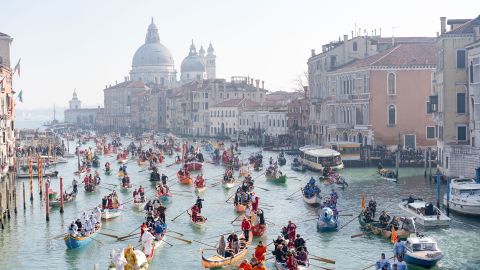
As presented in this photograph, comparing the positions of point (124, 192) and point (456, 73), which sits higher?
point (456, 73)

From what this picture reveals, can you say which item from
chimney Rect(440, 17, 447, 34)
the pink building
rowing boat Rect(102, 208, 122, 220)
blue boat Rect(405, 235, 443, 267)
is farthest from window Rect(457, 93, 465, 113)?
blue boat Rect(405, 235, 443, 267)

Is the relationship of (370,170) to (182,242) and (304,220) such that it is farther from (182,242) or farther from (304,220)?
(182,242)

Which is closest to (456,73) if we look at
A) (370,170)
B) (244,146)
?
(370,170)

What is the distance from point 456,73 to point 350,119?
72.3 ft

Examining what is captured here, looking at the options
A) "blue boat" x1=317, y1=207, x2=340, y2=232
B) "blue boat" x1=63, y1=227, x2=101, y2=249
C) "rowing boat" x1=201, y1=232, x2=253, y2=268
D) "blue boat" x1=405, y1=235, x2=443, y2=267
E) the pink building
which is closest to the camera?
"blue boat" x1=405, y1=235, x2=443, y2=267

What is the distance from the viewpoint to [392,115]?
6794 centimetres

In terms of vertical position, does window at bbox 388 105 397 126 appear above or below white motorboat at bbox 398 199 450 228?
above

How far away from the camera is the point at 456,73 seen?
50312 mm

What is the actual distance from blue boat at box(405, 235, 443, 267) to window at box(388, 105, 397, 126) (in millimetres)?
39410

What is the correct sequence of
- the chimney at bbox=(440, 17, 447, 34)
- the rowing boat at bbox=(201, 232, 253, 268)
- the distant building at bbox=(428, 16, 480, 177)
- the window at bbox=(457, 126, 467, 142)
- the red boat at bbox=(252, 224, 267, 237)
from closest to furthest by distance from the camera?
the rowing boat at bbox=(201, 232, 253, 268) < the red boat at bbox=(252, 224, 267, 237) < the distant building at bbox=(428, 16, 480, 177) < the window at bbox=(457, 126, 467, 142) < the chimney at bbox=(440, 17, 447, 34)

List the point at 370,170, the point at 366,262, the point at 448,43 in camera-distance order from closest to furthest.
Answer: the point at 366,262
the point at 448,43
the point at 370,170

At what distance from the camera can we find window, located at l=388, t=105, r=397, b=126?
67812mm

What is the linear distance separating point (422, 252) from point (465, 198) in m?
9.84

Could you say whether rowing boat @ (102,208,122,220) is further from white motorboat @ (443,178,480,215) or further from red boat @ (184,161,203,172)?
red boat @ (184,161,203,172)
